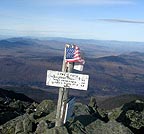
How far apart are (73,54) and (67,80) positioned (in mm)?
1179

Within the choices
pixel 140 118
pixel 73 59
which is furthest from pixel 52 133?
pixel 140 118

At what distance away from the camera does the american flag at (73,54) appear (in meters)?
15.6

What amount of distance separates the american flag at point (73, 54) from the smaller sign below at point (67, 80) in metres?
0.69

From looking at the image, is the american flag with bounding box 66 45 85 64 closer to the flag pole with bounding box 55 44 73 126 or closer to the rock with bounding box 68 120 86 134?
the flag pole with bounding box 55 44 73 126

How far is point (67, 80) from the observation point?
634 inches

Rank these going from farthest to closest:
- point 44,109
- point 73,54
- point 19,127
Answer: point 44,109 < point 19,127 < point 73,54

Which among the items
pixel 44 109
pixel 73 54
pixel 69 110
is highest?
pixel 73 54

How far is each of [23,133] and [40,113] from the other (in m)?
4.28

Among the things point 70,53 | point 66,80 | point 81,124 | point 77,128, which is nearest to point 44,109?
point 81,124

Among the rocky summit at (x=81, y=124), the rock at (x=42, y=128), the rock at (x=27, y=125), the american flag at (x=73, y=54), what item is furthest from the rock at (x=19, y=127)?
the american flag at (x=73, y=54)

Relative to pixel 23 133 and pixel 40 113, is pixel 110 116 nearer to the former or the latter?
pixel 40 113

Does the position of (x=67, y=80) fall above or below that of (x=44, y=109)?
above

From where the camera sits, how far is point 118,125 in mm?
16344

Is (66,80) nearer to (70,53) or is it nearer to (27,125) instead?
(70,53)
